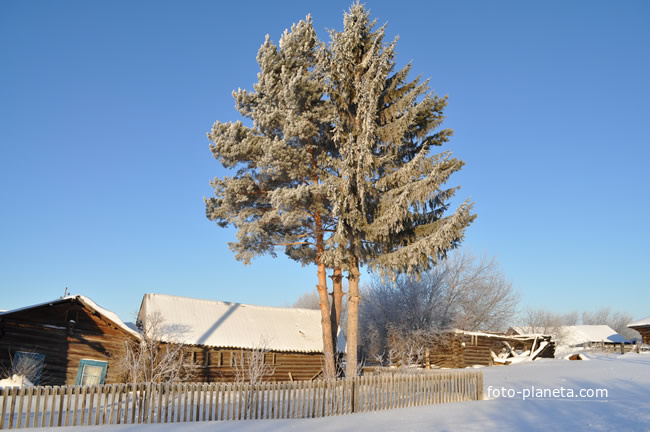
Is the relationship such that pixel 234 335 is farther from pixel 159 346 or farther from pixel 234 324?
pixel 159 346

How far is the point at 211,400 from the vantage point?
13562 mm

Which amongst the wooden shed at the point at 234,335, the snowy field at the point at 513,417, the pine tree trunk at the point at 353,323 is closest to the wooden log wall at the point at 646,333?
the snowy field at the point at 513,417

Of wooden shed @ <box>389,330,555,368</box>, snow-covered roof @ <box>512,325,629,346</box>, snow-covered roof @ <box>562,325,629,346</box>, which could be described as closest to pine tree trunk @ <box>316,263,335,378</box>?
wooden shed @ <box>389,330,555,368</box>

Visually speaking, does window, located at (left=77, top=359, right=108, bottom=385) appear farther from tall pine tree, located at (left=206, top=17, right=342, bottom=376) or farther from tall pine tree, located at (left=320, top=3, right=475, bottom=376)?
tall pine tree, located at (left=320, top=3, right=475, bottom=376)

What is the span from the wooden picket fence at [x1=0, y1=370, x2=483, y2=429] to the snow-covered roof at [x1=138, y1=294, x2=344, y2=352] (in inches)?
451

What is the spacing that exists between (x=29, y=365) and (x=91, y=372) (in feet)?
9.16

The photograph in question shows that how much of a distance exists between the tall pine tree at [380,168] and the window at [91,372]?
12.2 metres

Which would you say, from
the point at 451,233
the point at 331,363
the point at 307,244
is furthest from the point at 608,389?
the point at 307,244

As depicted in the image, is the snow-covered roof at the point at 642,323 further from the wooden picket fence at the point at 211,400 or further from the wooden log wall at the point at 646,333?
the wooden picket fence at the point at 211,400

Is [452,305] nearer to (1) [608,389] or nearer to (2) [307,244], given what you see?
(2) [307,244]

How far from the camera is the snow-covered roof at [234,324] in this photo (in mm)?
26453

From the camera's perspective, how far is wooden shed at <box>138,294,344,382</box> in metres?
26.0

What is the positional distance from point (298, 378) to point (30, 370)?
1328 cm

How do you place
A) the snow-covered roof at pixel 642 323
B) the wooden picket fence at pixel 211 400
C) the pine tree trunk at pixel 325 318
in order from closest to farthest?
the wooden picket fence at pixel 211 400 → the pine tree trunk at pixel 325 318 → the snow-covered roof at pixel 642 323
